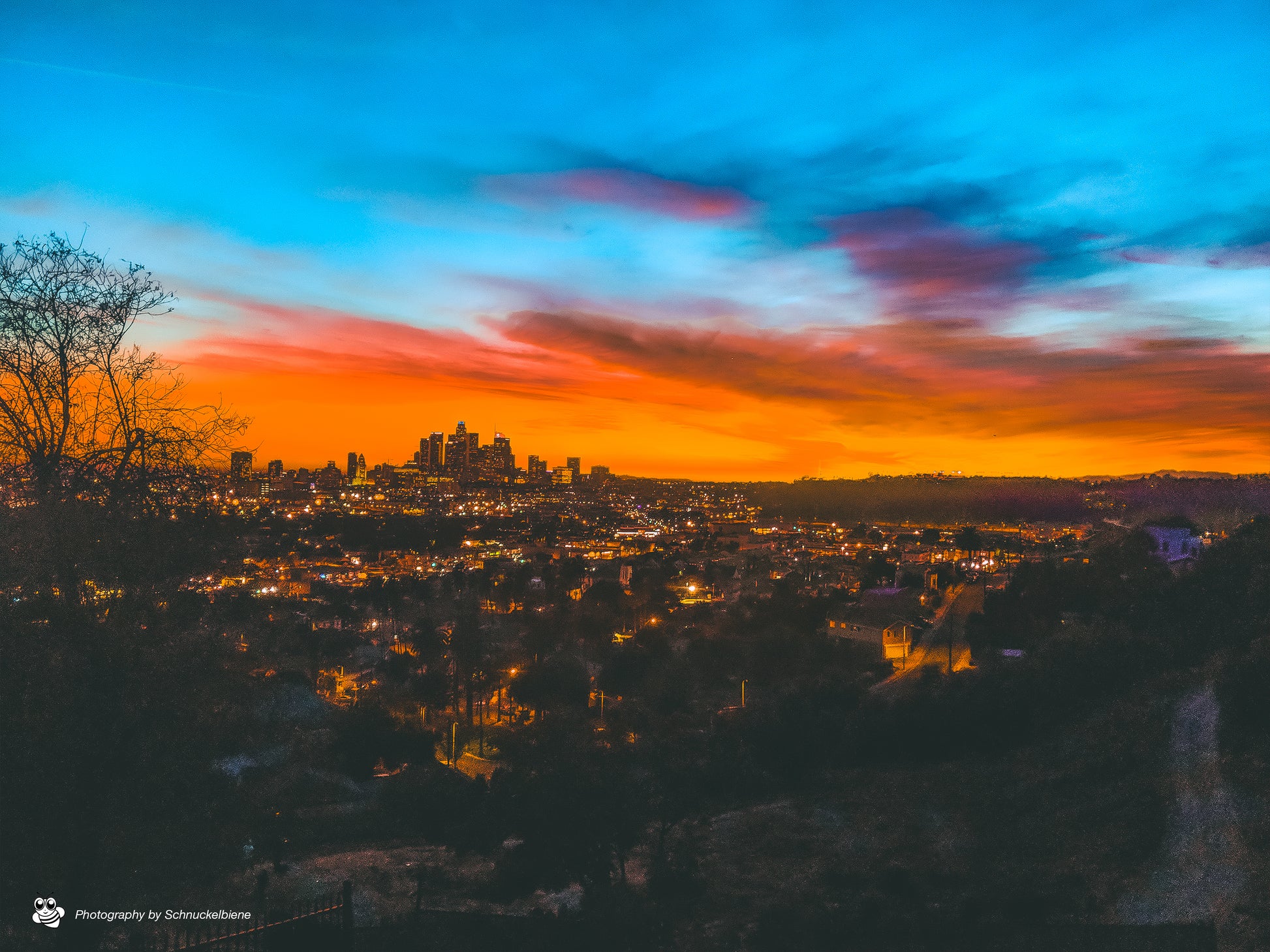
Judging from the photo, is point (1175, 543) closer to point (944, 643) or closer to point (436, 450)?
point (944, 643)

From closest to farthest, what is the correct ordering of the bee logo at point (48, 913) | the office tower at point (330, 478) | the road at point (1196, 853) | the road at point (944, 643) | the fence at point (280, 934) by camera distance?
the bee logo at point (48, 913)
the fence at point (280, 934)
the road at point (1196, 853)
the road at point (944, 643)
the office tower at point (330, 478)

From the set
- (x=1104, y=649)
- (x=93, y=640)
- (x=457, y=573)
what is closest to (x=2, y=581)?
(x=93, y=640)

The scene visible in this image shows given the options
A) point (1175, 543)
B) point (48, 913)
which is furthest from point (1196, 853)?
point (1175, 543)

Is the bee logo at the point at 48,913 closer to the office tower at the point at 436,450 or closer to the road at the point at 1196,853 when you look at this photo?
the road at the point at 1196,853

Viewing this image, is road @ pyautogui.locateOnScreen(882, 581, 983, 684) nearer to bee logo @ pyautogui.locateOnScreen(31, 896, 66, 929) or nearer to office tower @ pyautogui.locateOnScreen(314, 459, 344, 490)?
bee logo @ pyautogui.locateOnScreen(31, 896, 66, 929)

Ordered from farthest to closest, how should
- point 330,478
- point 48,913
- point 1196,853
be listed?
1. point 330,478
2. point 1196,853
3. point 48,913

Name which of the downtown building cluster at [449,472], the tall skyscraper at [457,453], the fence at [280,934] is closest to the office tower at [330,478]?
the downtown building cluster at [449,472]

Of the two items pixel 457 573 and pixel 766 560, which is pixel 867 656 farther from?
pixel 766 560
